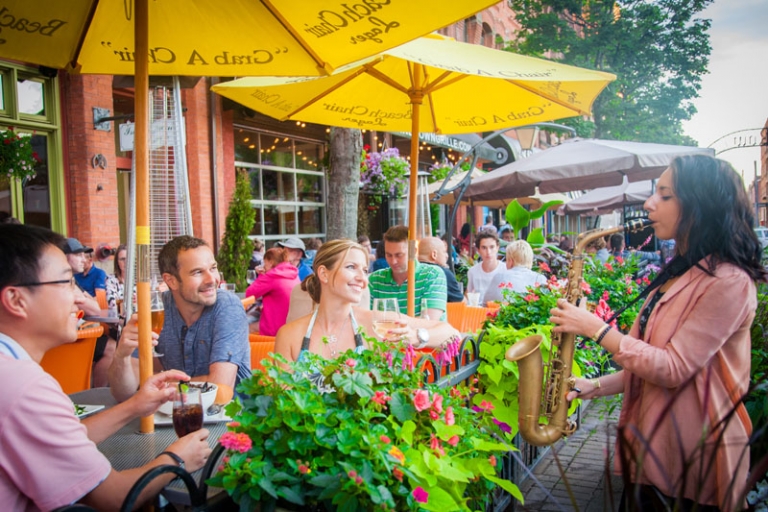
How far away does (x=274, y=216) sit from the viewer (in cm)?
1225

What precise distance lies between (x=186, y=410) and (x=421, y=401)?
2.99 ft

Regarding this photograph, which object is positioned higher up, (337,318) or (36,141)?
(36,141)

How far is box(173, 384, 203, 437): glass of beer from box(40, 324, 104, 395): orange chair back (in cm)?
281

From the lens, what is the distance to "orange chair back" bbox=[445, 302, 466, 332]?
513 cm

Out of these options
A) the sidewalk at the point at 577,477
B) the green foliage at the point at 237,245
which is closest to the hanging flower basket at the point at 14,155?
the green foliage at the point at 237,245

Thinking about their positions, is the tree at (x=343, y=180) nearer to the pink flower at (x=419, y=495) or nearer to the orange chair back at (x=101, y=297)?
the orange chair back at (x=101, y=297)

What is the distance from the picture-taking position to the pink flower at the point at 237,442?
4.80 feet

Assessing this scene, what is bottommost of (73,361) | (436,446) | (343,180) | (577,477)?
(577,477)

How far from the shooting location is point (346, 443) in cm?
148

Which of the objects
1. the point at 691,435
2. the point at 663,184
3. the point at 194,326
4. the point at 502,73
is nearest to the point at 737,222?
the point at 663,184

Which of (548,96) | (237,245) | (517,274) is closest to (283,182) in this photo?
(237,245)

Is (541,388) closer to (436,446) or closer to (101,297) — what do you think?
(436,446)

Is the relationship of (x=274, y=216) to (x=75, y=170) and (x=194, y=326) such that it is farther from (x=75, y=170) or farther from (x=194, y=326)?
(x=194, y=326)

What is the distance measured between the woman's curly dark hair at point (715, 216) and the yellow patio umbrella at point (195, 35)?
105 centimetres
